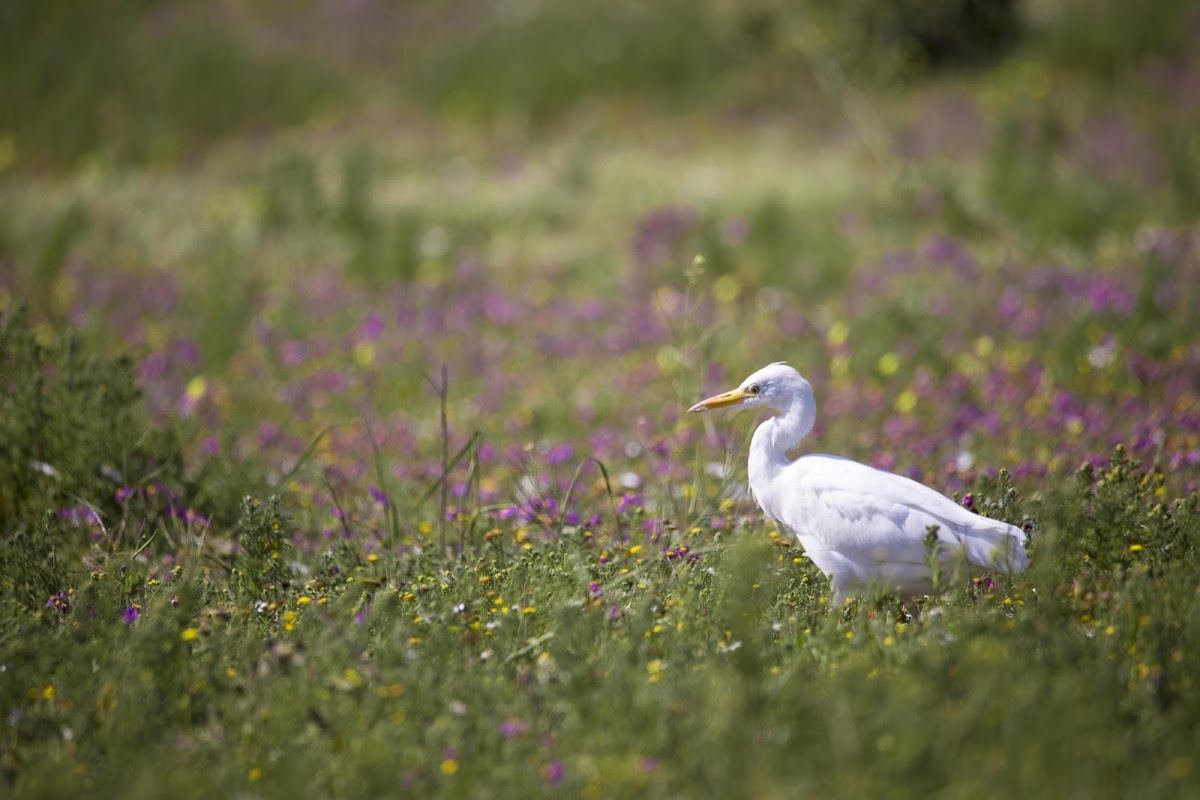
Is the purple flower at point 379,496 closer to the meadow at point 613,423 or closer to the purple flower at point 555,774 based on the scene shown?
the meadow at point 613,423

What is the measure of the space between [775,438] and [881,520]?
50 cm

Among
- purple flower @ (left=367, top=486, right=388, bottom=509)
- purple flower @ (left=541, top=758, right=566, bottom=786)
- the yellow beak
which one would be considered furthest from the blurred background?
purple flower @ (left=541, top=758, right=566, bottom=786)

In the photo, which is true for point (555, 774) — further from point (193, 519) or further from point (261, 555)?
point (193, 519)

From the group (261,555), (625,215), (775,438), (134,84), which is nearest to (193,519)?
(261,555)

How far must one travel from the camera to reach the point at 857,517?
3.34 meters

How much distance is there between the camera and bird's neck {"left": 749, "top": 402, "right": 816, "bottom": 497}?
11.9 feet

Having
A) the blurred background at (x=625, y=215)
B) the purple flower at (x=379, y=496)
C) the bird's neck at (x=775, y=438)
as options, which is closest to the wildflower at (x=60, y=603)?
the purple flower at (x=379, y=496)

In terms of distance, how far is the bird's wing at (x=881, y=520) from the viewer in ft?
10.7

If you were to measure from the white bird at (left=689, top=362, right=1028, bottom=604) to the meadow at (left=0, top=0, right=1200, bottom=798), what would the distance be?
130 millimetres

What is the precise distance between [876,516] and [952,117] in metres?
9.99

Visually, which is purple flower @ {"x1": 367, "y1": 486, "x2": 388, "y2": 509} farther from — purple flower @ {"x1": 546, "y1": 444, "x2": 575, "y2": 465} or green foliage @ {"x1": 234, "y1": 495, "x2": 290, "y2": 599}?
purple flower @ {"x1": 546, "y1": 444, "x2": 575, "y2": 465}

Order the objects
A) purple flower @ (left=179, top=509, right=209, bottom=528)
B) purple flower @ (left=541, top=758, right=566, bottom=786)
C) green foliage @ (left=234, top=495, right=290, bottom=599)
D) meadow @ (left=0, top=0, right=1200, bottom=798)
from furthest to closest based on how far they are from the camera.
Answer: purple flower @ (left=179, top=509, right=209, bottom=528), green foliage @ (left=234, top=495, right=290, bottom=599), meadow @ (left=0, top=0, right=1200, bottom=798), purple flower @ (left=541, top=758, right=566, bottom=786)

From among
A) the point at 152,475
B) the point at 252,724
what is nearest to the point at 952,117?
the point at 152,475

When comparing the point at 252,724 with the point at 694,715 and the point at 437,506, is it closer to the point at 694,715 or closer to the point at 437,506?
the point at 694,715
